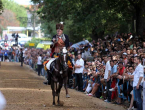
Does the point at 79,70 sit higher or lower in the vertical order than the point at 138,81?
higher

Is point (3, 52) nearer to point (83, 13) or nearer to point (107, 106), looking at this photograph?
point (83, 13)

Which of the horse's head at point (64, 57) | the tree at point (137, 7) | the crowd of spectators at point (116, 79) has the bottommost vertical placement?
the crowd of spectators at point (116, 79)

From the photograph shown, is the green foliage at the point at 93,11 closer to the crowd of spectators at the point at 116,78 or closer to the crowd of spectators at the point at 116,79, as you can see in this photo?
the crowd of spectators at the point at 116,78

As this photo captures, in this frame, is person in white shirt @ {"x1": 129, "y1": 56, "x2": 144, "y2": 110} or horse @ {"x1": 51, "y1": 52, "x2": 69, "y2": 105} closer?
person in white shirt @ {"x1": 129, "y1": 56, "x2": 144, "y2": 110}

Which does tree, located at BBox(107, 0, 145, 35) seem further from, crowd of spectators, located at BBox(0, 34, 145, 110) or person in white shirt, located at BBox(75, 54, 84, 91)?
person in white shirt, located at BBox(75, 54, 84, 91)

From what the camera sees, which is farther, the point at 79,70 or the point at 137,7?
the point at 137,7

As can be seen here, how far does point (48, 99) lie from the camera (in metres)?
17.3

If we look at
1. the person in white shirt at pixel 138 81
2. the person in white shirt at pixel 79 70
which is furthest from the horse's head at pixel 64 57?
the person in white shirt at pixel 79 70

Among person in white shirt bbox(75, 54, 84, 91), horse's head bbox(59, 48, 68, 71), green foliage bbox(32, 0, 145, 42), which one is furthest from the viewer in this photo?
green foliage bbox(32, 0, 145, 42)

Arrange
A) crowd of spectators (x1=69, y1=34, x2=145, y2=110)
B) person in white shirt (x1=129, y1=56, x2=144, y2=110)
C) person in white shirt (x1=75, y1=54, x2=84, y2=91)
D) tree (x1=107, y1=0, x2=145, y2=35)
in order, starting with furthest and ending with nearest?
tree (x1=107, y1=0, x2=145, y2=35), person in white shirt (x1=75, y1=54, x2=84, y2=91), crowd of spectators (x1=69, y1=34, x2=145, y2=110), person in white shirt (x1=129, y1=56, x2=144, y2=110)

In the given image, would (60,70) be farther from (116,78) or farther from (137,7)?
(137,7)

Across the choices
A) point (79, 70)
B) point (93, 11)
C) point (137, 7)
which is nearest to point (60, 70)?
point (79, 70)

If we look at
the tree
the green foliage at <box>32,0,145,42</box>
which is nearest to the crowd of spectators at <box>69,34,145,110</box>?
the tree

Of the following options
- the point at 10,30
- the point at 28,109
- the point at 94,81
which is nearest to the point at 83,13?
the point at 94,81
